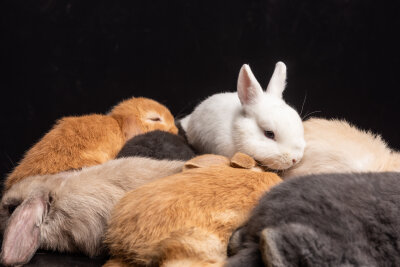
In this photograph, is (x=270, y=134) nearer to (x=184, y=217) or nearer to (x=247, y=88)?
(x=247, y=88)

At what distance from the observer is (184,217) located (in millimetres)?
1241

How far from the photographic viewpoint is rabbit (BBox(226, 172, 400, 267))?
1.06m

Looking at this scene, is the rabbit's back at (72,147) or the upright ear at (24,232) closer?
the upright ear at (24,232)

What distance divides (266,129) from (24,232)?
712 millimetres

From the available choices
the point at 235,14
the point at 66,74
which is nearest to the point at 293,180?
the point at 235,14

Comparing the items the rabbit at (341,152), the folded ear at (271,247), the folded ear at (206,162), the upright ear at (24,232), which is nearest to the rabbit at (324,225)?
the folded ear at (271,247)

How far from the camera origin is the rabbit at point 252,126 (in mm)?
1676

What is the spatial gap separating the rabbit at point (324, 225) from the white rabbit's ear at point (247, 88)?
2.03 feet

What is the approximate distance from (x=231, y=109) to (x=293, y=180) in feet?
2.28

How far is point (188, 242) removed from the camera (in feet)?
3.92

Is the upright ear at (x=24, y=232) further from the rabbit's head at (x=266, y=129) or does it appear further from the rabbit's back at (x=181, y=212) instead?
the rabbit's head at (x=266, y=129)

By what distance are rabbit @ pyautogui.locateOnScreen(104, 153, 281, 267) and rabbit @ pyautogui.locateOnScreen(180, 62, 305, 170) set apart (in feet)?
1.01

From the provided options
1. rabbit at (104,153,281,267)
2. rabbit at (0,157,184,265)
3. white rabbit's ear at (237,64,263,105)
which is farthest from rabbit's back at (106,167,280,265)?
white rabbit's ear at (237,64,263,105)

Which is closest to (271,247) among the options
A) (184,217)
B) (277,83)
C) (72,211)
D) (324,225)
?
(324,225)
